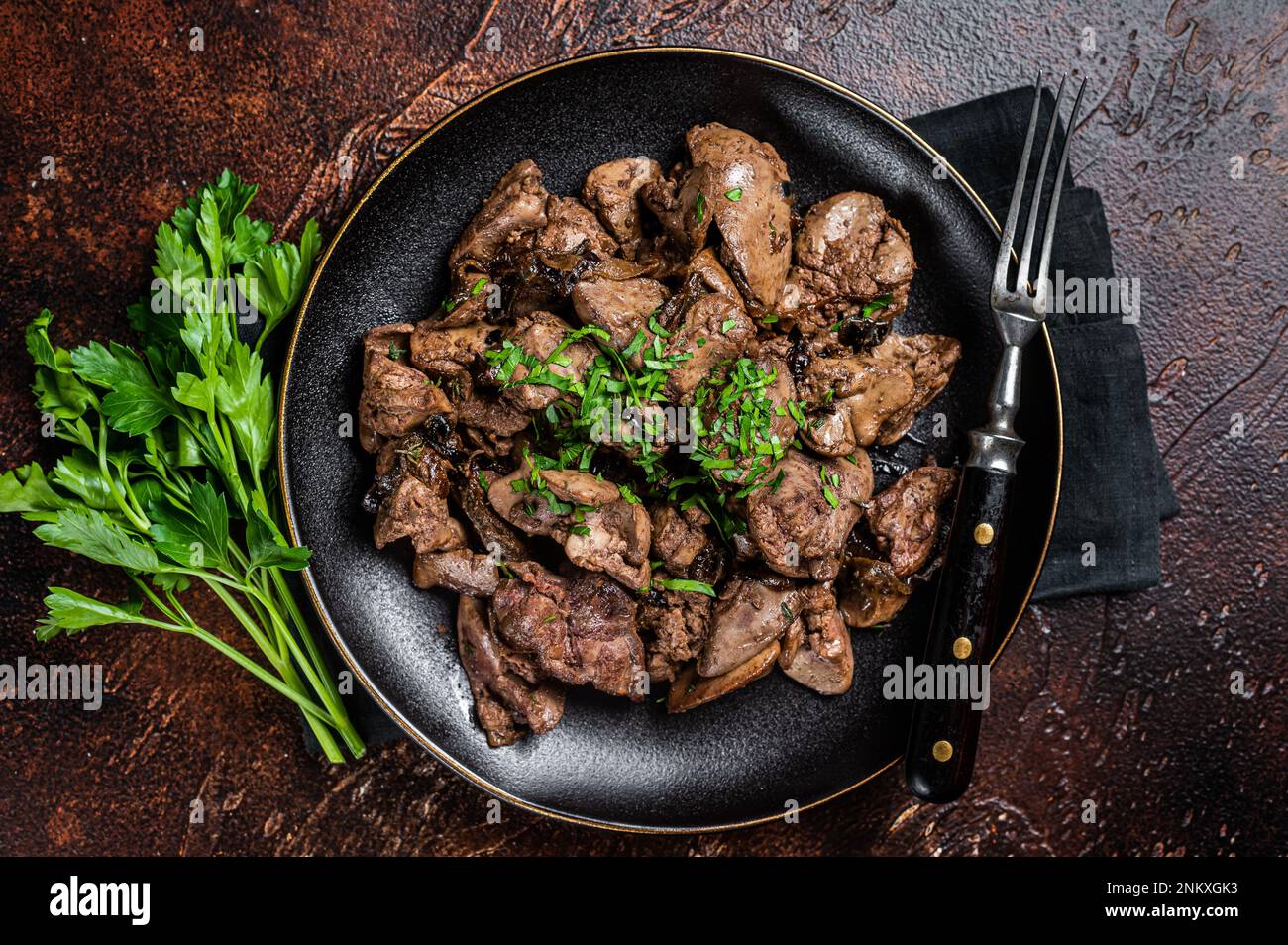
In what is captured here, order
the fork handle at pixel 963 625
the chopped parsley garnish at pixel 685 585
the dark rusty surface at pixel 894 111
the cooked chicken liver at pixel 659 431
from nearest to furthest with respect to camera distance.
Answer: the cooked chicken liver at pixel 659 431 < the fork handle at pixel 963 625 < the chopped parsley garnish at pixel 685 585 < the dark rusty surface at pixel 894 111

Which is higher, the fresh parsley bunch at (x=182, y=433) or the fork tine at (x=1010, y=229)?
the fork tine at (x=1010, y=229)

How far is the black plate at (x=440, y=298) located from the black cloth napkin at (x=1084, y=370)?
12.3 inches

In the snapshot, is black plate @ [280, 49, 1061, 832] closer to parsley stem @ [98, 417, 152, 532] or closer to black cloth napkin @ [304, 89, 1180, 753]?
black cloth napkin @ [304, 89, 1180, 753]

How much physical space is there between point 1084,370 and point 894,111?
1.35 meters

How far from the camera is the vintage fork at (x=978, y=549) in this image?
326 centimetres

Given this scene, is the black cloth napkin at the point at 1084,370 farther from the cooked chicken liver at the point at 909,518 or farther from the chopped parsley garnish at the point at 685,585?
the chopped parsley garnish at the point at 685,585

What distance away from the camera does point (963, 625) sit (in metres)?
3.27

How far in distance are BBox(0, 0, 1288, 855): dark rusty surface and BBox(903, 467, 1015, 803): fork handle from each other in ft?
2.08

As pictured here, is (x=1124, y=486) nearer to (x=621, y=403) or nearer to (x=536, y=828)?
(x=621, y=403)

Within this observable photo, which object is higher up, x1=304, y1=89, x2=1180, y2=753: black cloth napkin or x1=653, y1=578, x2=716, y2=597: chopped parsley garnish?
x1=304, y1=89, x2=1180, y2=753: black cloth napkin

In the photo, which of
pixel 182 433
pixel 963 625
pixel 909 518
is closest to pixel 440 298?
pixel 182 433

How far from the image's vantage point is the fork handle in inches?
128

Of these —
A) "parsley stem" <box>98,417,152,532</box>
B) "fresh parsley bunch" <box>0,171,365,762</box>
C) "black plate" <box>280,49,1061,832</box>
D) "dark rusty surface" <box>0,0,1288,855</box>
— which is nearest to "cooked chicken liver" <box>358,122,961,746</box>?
"black plate" <box>280,49,1061,832</box>

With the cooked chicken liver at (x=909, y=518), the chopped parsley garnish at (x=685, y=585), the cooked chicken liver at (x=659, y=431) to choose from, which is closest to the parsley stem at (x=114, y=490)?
the cooked chicken liver at (x=659, y=431)
